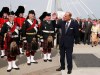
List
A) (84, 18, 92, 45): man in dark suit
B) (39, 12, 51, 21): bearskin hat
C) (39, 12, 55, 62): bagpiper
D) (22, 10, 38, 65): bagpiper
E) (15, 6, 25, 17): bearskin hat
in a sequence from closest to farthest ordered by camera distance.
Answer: (22, 10, 38, 65): bagpiper < (39, 12, 55, 62): bagpiper < (39, 12, 51, 21): bearskin hat < (15, 6, 25, 17): bearskin hat < (84, 18, 92, 45): man in dark suit

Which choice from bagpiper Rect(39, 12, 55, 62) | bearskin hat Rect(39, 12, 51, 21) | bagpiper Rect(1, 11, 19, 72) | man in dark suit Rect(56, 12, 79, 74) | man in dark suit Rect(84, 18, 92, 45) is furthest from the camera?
man in dark suit Rect(84, 18, 92, 45)

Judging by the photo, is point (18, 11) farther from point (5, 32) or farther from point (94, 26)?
point (94, 26)

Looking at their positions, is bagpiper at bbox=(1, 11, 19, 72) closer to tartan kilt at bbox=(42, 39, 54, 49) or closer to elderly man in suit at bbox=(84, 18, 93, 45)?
tartan kilt at bbox=(42, 39, 54, 49)

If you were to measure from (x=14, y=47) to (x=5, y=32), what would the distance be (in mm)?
610

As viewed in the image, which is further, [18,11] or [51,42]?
[18,11]

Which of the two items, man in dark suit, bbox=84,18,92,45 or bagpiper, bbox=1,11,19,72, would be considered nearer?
bagpiper, bbox=1,11,19,72

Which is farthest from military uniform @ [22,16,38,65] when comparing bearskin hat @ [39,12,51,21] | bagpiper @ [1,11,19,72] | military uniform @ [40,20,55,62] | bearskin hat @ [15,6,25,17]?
bearskin hat @ [15,6,25,17]

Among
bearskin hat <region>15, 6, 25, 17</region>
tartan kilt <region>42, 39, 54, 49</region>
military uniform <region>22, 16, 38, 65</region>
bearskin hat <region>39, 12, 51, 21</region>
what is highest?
bearskin hat <region>15, 6, 25, 17</region>

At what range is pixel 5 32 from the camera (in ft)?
33.3

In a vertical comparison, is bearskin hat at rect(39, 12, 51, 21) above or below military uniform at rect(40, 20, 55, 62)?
above

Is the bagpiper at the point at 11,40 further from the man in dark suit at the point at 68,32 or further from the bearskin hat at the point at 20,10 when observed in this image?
the bearskin hat at the point at 20,10

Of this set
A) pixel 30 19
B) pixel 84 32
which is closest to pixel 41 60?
pixel 30 19

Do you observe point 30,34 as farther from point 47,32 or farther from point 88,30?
point 88,30

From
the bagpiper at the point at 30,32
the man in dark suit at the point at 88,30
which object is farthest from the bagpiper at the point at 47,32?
the man in dark suit at the point at 88,30
